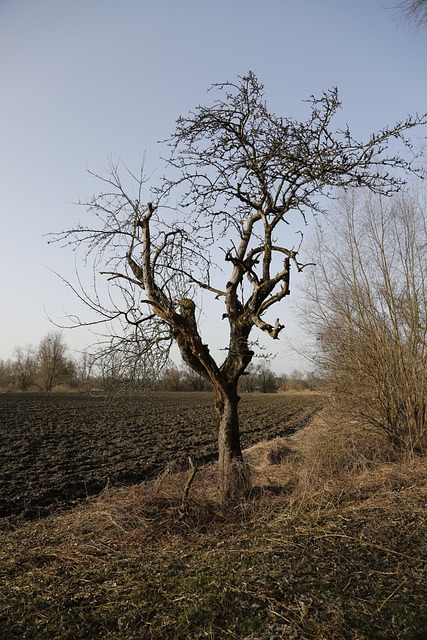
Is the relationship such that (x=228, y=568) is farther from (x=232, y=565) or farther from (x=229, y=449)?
(x=229, y=449)

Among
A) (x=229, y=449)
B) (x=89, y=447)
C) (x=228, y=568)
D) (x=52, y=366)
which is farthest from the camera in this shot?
(x=52, y=366)

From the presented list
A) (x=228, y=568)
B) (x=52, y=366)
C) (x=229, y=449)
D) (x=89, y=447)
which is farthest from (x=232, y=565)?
(x=52, y=366)

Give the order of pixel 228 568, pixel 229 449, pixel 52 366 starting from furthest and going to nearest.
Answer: pixel 52 366 < pixel 229 449 < pixel 228 568

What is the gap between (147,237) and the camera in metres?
7.49

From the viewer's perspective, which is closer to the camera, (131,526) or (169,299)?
(131,526)

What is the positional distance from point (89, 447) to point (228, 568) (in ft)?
42.3

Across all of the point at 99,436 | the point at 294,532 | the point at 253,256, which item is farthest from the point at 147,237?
the point at 99,436

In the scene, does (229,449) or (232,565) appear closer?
(232,565)

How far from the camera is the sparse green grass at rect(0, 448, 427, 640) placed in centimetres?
365

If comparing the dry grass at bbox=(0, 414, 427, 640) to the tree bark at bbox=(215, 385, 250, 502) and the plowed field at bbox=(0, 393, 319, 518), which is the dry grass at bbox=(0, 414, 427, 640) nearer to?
the tree bark at bbox=(215, 385, 250, 502)

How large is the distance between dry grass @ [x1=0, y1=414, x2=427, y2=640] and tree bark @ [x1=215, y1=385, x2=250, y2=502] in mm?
227

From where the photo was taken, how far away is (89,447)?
648 inches

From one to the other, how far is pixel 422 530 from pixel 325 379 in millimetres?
6519

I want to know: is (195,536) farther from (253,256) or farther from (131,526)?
(253,256)
